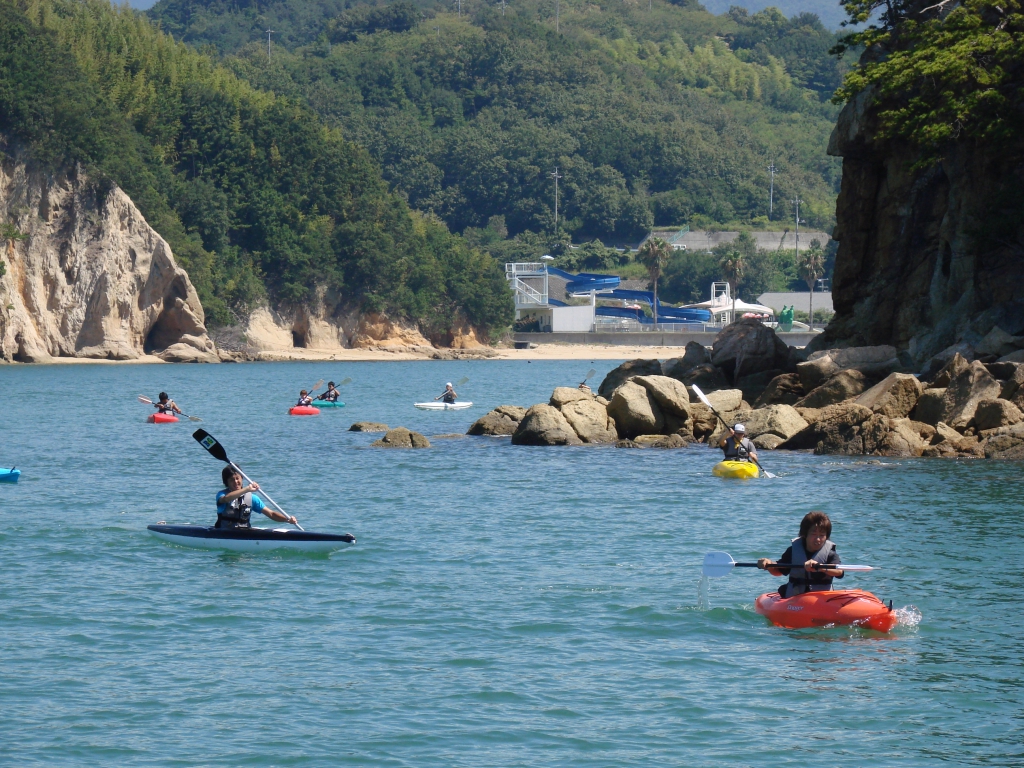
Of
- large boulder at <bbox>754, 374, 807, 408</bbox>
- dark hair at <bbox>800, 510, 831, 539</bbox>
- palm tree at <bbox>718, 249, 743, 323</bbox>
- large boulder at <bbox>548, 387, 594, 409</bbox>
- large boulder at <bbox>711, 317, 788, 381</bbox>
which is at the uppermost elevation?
palm tree at <bbox>718, 249, 743, 323</bbox>

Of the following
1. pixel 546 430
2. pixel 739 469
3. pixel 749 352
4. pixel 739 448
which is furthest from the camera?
pixel 749 352

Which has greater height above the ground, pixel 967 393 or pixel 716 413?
pixel 967 393

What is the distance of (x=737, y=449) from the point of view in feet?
99.8

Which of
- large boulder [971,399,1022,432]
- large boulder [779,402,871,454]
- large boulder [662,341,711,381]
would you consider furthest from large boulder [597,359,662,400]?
large boulder [971,399,1022,432]

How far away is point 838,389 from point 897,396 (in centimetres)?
263

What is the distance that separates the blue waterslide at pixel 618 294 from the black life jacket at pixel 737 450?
105763 millimetres

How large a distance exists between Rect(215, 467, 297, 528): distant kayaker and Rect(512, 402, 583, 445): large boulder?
17.0 metres

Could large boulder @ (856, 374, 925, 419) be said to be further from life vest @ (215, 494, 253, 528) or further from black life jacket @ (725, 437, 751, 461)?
life vest @ (215, 494, 253, 528)

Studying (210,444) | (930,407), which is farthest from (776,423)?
(210,444)

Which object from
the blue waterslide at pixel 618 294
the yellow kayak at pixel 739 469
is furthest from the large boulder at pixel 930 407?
the blue waterslide at pixel 618 294

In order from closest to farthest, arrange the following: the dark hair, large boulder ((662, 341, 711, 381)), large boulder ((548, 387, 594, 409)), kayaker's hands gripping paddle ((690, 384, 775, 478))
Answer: the dark hair < kayaker's hands gripping paddle ((690, 384, 775, 478)) < large boulder ((548, 387, 594, 409)) < large boulder ((662, 341, 711, 381))

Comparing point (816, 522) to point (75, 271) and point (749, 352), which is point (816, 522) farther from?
point (75, 271)

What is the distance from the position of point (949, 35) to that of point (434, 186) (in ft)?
456

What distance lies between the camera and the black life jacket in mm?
30266
